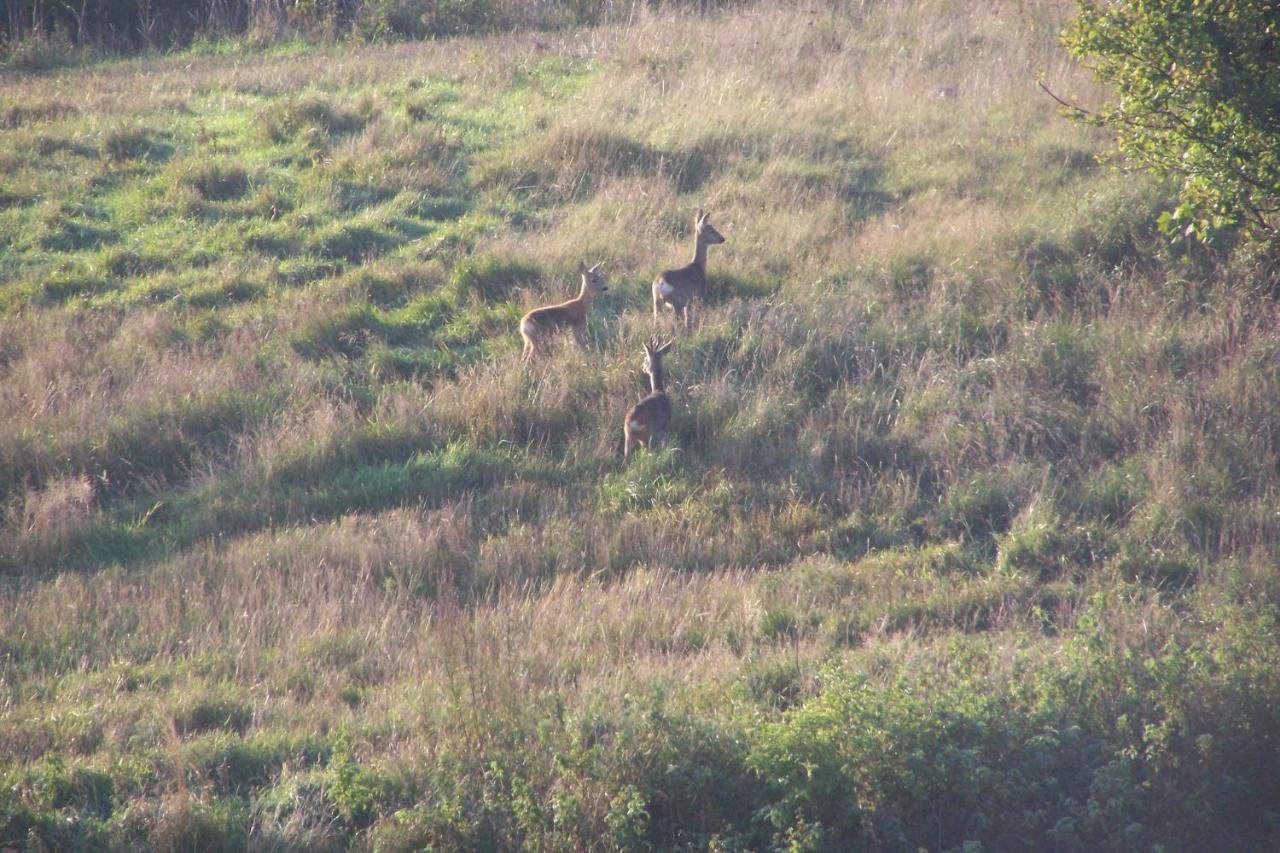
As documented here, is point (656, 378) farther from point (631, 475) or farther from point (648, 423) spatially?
point (631, 475)

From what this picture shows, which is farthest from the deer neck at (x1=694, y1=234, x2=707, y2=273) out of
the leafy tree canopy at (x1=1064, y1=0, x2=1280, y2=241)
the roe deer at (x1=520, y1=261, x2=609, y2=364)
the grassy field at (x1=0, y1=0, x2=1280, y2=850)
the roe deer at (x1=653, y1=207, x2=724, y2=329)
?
the leafy tree canopy at (x1=1064, y1=0, x2=1280, y2=241)

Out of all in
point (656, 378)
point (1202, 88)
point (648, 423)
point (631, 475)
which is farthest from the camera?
point (656, 378)

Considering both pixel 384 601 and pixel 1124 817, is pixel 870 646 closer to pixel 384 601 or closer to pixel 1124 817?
pixel 1124 817

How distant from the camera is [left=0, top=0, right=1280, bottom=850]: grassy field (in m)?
5.43

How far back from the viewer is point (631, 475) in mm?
9297

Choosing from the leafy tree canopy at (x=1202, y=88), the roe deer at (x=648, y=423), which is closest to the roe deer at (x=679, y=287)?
the roe deer at (x=648, y=423)

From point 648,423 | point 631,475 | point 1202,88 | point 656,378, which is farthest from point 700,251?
point 1202,88

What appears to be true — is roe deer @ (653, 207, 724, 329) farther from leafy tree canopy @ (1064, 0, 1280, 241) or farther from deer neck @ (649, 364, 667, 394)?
leafy tree canopy @ (1064, 0, 1280, 241)

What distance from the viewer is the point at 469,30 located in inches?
903

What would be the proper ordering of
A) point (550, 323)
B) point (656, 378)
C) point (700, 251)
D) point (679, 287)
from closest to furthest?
point (656, 378) < point (550, 323) < point (679, 287) < point (700, 251)

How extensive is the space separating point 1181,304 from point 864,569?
203 inches

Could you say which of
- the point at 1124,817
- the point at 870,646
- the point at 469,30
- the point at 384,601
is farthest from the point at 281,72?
the point at 1124,817

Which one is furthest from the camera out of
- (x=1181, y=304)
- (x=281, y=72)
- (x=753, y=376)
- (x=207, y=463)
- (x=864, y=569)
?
(x=281, y=72)

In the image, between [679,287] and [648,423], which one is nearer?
[648,423]
